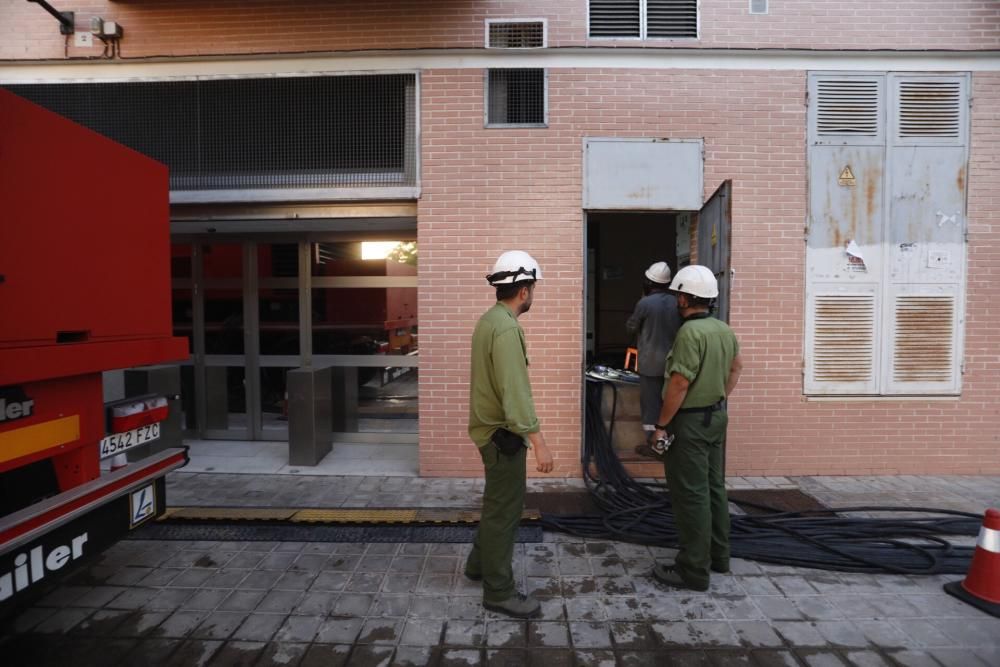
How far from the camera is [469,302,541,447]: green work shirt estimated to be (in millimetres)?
2984

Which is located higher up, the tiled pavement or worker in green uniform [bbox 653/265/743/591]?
worker in green uniform [bbox 653/265/743/591]

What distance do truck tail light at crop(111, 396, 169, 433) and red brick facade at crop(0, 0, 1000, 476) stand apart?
8.57 feet

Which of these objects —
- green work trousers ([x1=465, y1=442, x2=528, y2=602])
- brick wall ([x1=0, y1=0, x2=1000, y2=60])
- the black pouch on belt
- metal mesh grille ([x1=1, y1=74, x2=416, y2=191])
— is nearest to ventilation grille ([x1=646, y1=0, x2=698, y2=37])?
brick wall ([x1=0, y1=0, x2=1000, y2=60])

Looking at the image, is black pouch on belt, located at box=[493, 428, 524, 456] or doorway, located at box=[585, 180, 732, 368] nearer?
black pouch on belt, located at box=[493, 428, 524, 456]

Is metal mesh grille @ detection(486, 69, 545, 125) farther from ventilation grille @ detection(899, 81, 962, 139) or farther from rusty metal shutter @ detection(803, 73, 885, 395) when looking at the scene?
ventilation grille @ detection(899, 81, 962, 139)

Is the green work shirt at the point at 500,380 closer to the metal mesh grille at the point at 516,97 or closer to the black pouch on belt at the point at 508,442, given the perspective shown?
the black pouch on belt at the point at 508,442

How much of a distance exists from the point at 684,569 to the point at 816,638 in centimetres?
79

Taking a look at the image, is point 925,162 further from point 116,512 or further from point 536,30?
point 116,512

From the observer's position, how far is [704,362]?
3.44m

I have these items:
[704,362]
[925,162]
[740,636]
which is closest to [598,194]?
[704,362]

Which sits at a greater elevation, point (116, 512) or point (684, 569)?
point (116, 512)

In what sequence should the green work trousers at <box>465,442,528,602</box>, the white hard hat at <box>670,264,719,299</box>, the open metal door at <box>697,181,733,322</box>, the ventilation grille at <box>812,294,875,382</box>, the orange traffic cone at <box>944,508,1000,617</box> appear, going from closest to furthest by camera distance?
the green work trousers at <box>465,442,528,602</box> → the orange traffic cone at <box>944,508,1000,617</box> → the white hard hat at <box>670,264,719,299</box> → the open metal door at <box>697,181,733,322</box> → the ventilation grille at <box>812,294,875,382</box>

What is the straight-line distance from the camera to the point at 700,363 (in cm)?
342

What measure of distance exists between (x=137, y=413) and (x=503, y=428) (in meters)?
2.28
